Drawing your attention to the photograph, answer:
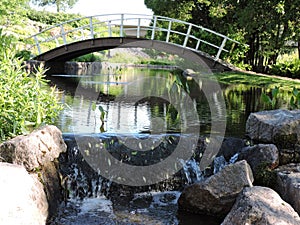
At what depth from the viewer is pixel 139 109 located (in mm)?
8938

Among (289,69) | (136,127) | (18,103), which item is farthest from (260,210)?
(289,69)

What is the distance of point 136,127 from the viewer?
6.91m

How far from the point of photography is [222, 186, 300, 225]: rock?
3156mm

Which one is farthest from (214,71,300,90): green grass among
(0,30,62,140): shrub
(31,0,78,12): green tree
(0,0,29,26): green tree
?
(31,0,78,12): green tree

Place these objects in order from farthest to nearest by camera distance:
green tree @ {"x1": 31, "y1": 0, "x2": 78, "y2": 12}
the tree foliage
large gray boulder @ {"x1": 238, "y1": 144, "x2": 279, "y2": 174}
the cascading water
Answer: green tree @ {"x1": 31, "y1": 0, "x2": 78, "y2": 12}, the tree foliage, large gray boulder @ {"x1": 238, "y1": 144, "x2": 279, "y2": 174}, the cascading water

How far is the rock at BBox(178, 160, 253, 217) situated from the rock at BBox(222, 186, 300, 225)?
2.25 feet

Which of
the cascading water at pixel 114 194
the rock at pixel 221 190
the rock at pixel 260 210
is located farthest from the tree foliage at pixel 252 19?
the rock at pixel 260 210

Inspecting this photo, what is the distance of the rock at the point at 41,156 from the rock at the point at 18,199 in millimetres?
443

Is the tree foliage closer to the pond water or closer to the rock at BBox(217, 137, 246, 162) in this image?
the pond water

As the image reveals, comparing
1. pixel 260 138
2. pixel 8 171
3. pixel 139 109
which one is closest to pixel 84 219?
pixel 8 171

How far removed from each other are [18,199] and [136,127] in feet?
12.7

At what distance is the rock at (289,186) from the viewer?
12.6 feet

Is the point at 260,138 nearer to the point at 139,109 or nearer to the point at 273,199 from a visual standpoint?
the point at 273,199

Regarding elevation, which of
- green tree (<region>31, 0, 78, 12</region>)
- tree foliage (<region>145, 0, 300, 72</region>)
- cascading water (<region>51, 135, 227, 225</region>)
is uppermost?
green tree (<region>31, 0, 78, 12</region>)
